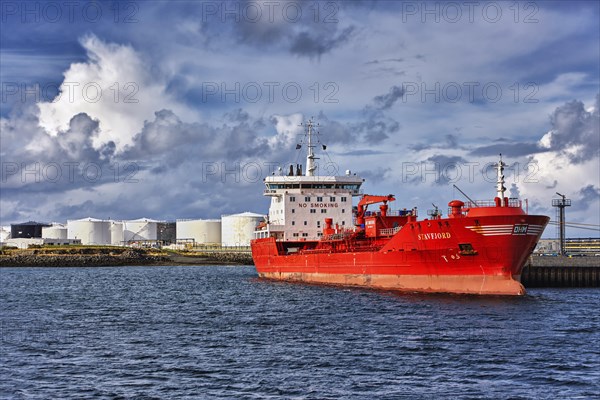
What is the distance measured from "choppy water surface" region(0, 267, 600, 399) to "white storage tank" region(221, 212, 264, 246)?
94.4m

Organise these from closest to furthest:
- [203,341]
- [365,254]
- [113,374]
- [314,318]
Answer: [113,374] → [203,341] → [314,318] → [365,254]

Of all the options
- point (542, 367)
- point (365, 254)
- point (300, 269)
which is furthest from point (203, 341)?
point (300, 269)

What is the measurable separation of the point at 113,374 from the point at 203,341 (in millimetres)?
5555

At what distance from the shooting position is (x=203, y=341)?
2422 centimetres

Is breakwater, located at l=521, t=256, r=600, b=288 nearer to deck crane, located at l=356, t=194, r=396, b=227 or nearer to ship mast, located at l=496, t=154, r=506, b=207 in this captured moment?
deck crane, located at l=356, t=194, r=396, b=227

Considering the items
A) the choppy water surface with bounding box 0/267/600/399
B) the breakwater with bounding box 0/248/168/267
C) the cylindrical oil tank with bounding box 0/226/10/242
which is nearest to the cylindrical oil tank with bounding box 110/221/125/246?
the cylindrical oil tank with bounding box 0/226/10/242

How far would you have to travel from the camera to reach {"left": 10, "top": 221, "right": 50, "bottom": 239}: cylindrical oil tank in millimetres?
162775

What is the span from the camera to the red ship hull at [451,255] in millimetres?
33906

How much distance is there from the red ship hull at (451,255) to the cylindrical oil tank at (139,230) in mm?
118498

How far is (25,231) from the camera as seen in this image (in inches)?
6447

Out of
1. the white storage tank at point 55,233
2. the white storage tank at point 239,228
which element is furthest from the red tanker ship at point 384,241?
the white storage tank at point 55,233

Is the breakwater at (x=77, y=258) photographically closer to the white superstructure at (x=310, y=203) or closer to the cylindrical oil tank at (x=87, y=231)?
the cylindrical oil tank at (x=87, y=231)

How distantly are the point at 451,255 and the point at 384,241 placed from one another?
7.84m

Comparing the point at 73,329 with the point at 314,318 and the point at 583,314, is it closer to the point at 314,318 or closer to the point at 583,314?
the point at 314,318
